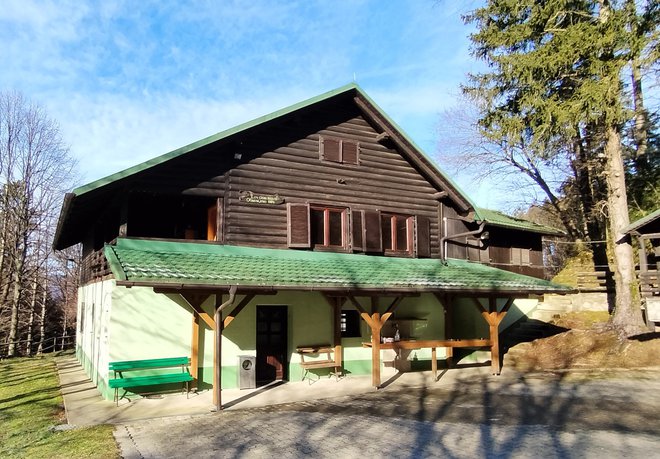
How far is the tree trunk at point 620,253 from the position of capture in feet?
49.0

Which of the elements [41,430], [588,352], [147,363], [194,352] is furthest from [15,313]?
[588,352]

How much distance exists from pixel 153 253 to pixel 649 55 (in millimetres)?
14489

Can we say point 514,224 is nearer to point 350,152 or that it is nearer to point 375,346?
point 350,152

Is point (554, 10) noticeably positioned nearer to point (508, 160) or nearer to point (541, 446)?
point (508, 160)

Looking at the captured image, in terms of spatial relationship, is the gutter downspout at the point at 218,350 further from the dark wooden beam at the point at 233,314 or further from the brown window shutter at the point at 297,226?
the brown window shutter at the point at 297,226

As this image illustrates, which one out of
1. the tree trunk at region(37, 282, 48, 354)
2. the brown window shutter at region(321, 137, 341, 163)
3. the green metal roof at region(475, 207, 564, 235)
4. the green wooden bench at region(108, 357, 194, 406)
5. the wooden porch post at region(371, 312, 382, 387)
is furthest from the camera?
the tree trunk at region(37, 282, 48, 354)

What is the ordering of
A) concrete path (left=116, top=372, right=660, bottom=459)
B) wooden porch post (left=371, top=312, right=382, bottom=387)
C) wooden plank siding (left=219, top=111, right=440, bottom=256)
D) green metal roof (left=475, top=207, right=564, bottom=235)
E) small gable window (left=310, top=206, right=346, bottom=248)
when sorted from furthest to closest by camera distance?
1. green metal roof (left=475, top=207, right=564, bottom=235)
2. small gable window (left=310, top=206, right=346, bottom=248)
3. wooden plank siding (left=219, top=111, right=440, bottom=256)
4. wooden porch post (left=371, top=312, right=382, bottom=387)
5. concrete path (left=116, top=372, right=660, bottom=459)

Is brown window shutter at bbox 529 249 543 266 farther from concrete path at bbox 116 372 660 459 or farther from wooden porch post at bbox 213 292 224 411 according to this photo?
wooden porch post at bbox 213 292 224 411

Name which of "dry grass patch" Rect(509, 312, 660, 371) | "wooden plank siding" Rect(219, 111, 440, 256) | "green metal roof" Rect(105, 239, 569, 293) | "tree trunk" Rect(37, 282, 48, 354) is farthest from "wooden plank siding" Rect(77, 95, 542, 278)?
"tree trunk" Rect(37, 282, 48, 354)

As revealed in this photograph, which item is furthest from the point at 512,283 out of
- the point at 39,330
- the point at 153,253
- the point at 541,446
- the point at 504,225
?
the point at 39,330

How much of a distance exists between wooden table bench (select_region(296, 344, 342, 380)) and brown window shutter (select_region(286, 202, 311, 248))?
8.78ft

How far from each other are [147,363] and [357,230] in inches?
257

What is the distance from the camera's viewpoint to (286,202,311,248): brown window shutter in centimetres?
1308

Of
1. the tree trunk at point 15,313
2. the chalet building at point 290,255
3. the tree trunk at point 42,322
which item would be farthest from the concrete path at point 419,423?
the tree trunk at point 42,322
